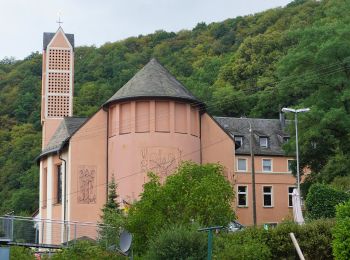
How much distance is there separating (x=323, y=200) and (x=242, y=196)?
29.3 meters

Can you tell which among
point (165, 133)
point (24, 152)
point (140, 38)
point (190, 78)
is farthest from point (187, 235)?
point (140, 38)

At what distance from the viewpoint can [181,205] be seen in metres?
33.8

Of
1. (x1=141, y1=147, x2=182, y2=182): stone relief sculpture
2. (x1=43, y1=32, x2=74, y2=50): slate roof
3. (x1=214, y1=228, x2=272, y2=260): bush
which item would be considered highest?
(x1=43, y1=32, x2=74, y2=50): slate roof

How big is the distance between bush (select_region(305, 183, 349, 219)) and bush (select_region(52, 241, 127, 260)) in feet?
42.0

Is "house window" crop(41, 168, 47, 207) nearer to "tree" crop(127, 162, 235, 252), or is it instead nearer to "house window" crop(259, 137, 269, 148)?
"house window" crop(259, 137, 269, 148)

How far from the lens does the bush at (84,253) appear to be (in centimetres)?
2948

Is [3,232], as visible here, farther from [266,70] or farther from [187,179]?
[266,70]

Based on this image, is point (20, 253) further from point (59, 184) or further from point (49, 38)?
point (49, 38)

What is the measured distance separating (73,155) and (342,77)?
63.4ft

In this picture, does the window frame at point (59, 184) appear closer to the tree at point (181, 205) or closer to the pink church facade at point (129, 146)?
the pink church facade at point (129, 146)

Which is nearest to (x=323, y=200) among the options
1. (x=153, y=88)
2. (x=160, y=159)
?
(x=160, y=159)

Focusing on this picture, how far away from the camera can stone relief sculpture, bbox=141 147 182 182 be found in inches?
2009

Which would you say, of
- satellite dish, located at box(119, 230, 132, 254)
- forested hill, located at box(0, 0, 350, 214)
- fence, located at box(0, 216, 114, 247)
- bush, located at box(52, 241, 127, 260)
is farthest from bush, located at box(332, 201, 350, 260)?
forested hill, located at box(0, 0, 350, 214)

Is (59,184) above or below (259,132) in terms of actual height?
below
